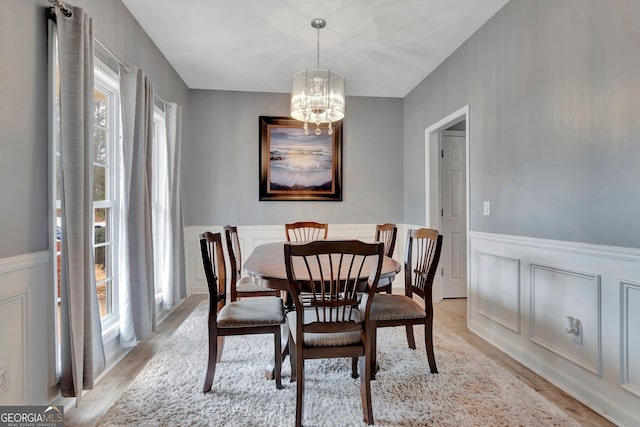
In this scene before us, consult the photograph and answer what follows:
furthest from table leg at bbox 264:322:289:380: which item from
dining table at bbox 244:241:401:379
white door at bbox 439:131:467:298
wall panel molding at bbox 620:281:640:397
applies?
white door at bbox 439:131:467:298

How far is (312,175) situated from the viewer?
450 cm

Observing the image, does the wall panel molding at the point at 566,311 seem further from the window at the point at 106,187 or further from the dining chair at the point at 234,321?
the window at the point at 106,187

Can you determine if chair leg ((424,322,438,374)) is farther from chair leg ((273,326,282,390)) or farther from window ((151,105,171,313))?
window ((151,105,171,313))

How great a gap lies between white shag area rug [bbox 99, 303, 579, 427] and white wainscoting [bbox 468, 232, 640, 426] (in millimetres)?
270

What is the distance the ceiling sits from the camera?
8.41 feet

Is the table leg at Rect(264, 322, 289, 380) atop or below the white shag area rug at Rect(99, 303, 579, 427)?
atop

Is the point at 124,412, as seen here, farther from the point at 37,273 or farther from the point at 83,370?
the point at 37,273

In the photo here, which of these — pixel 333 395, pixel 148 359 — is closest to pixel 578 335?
pixel 333 395

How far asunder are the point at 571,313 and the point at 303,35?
2951 millimetres

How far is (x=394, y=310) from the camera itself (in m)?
2.10

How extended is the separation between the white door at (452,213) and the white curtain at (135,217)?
3.21m

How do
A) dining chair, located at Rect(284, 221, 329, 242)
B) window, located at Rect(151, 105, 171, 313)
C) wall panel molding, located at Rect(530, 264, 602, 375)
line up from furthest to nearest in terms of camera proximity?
dining chair, located at Rect(284, 221, 329, 242), window, located at Rect(151, 105, 171, 313), wall panel molding, located at Rect(530, 264, 602, 375)

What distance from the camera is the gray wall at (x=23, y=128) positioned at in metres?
1.47

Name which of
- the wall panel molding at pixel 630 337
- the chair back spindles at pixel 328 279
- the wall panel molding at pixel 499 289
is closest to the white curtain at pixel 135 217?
the chair back spindles at pixel 328 279
